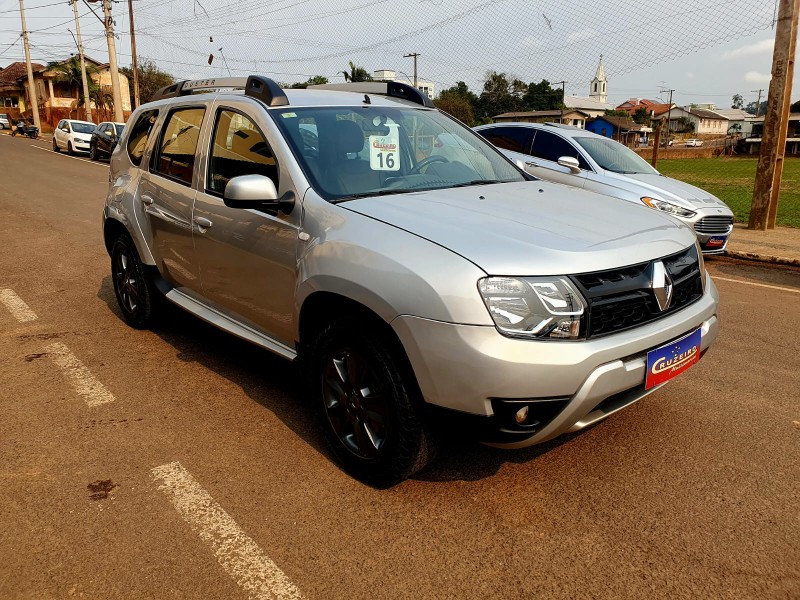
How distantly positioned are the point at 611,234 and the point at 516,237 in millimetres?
473

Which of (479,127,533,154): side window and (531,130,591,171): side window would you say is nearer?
(531,130,591,171): side window

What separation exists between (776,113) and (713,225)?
3.36 metres

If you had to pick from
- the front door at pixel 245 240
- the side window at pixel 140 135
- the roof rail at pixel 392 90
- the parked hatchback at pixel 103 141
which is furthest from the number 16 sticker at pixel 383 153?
the parked hatchback at pixel 103 141

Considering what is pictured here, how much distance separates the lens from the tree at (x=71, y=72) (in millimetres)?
60562

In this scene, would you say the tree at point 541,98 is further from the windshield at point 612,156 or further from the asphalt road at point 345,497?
the asphalt road at point 345,497

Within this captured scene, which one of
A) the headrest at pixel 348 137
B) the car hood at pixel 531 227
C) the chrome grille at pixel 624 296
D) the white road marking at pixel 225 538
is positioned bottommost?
the white road marking at pixel 225 538

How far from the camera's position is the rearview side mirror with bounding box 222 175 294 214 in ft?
10.3

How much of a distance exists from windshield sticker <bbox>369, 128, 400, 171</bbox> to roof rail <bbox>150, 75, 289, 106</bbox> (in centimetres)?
54

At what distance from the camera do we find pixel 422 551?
8.52 ft

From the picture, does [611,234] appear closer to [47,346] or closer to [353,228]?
[353,228]

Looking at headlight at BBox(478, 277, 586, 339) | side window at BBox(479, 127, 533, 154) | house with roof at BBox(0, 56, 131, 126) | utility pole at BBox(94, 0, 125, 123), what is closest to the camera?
headlight at BBox(478, 277, 586, 339)

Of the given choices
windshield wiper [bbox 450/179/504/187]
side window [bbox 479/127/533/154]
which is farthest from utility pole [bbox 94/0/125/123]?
windshield wiper [bbox 450/179/504/187]

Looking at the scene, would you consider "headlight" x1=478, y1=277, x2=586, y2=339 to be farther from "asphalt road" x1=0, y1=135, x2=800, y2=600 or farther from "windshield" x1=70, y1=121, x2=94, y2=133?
"windshield" x1=70, y1=121, x2=94, y2=133

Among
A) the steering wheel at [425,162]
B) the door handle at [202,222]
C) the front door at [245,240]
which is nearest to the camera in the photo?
the front door at [245,240]
